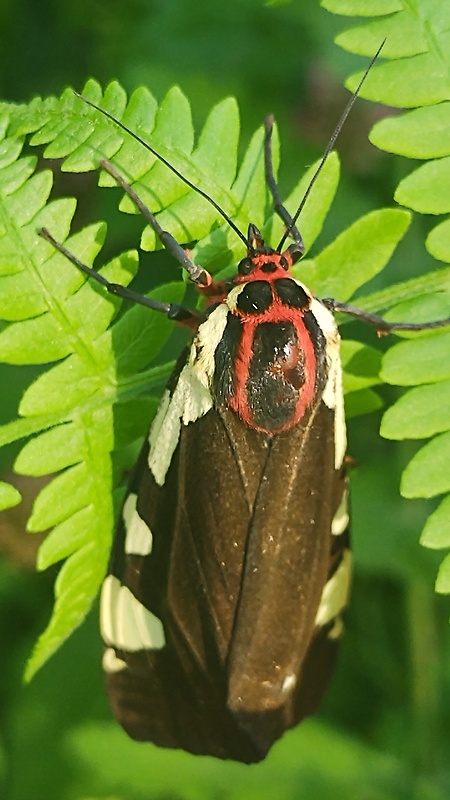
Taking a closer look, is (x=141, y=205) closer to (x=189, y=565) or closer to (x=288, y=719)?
(x=189, y=565)

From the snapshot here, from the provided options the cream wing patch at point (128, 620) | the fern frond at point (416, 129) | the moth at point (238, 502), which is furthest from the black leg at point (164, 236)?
the cream wing patch at point (128, 620)

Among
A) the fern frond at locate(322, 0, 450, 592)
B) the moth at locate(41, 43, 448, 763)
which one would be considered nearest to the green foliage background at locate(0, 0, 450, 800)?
the fern frond at locate(322, 0, 450, 592)

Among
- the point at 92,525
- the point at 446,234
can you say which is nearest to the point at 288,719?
the point at 92,525

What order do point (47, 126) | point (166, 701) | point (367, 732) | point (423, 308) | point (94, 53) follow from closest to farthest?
point (47, 126) < point (423, 308) < point (166, 701) < point (367, 732) < point (94, 53)

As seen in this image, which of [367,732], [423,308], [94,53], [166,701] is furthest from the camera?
[94,53]

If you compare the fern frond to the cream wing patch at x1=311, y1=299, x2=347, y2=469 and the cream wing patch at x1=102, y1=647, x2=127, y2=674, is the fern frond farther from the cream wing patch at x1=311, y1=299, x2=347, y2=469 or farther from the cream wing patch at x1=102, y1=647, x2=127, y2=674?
the cream wing patch at x1=102, y1=647, x2=127, y2=674

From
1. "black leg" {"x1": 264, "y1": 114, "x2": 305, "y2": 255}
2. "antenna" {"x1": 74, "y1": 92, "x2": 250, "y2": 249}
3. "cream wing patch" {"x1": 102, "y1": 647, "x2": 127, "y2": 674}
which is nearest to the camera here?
"antenna" {"x1": 74, "y1": 92, "x2": 250, "y2": 249}

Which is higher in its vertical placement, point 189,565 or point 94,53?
point 94,53

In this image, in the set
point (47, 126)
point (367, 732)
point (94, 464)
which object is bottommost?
point (367, 732)
